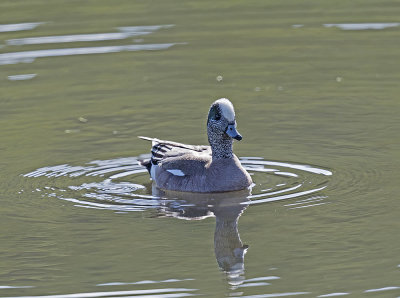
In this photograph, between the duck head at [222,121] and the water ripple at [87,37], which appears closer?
the duck head at [222,121]

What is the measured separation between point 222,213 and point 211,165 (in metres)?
1.15

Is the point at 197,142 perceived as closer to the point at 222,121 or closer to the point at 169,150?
the point at 169,150

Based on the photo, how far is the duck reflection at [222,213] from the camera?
10016mm

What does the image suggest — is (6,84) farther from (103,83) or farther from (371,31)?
(371,31)

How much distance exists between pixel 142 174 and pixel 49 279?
4.03 metres

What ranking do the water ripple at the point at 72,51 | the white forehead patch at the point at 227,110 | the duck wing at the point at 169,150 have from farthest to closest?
the water ripple at the point at 72,51 < the duck wing at the point at 169,150 < the white forehead patch at the point at 227,110

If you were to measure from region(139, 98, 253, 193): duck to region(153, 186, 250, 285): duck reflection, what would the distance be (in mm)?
108

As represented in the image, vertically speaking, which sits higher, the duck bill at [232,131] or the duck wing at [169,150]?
the duck bill at [232,131]

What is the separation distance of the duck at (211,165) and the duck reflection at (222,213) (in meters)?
0.11

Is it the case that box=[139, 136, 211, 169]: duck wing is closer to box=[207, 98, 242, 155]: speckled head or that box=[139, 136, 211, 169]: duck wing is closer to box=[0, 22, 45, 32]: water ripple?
box=[207, 98, 242, 155]: speckled head


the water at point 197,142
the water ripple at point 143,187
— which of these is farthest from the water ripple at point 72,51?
the water ripple at point 143,187

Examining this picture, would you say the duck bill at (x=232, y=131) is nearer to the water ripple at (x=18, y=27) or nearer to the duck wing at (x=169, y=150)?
the duck wing at (x=169, y=150)

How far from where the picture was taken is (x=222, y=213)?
38.2ft

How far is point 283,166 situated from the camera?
1302cm
